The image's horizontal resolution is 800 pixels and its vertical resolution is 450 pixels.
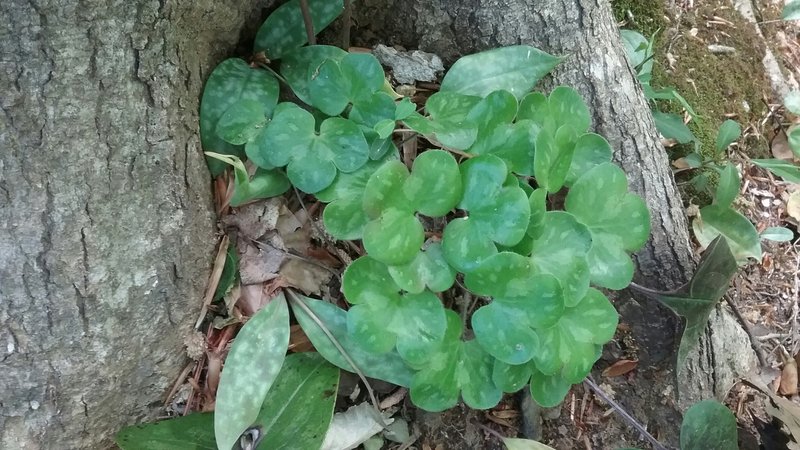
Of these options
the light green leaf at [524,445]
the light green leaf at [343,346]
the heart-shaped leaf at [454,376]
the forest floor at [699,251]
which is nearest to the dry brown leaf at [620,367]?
the forest floor at [699,251]

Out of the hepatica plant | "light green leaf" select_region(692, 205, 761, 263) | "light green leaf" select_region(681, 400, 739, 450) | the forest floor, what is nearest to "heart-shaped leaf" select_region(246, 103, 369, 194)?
the hepatica plant

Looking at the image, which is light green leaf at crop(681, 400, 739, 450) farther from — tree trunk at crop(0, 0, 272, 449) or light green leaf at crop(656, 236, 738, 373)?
tree trunk at crop(0, 0, 272, 449)

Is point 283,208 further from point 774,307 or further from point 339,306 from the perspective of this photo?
point 774,307

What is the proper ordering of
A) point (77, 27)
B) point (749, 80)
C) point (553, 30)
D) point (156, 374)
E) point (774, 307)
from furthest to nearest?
point (749, 80) < point (774, 307) < point (553, 30) < point (156, 374) < point (77, 27)

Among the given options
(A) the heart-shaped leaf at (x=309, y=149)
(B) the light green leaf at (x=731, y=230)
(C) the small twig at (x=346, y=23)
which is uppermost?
(C) the small twig at (x=346, y=23)

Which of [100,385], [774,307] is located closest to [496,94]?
[100,385]

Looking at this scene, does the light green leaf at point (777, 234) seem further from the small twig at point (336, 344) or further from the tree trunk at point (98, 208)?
the tree trunk at point (98, 208)
